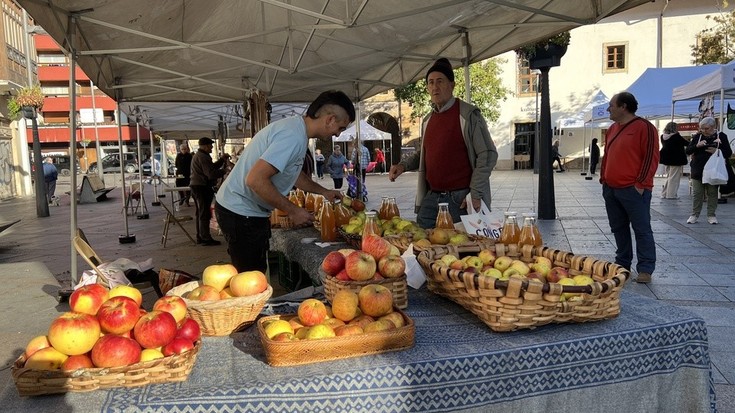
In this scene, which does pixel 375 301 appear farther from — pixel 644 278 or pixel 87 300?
pixel 644 278

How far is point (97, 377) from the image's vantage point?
1425 millimetres

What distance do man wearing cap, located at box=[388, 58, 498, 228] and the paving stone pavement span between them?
6.17 feet

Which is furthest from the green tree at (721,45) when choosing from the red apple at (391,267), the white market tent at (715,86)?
the red apple at (391,267)

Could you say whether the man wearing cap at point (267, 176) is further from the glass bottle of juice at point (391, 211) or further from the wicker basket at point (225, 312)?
the glass bottle of juice at point (391, 211)

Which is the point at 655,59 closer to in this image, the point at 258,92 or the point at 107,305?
the point at 258,92

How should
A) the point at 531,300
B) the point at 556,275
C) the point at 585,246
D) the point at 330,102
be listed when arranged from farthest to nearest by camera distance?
the point at 585,246 < the point at 330,102 < the point at 556,275 < the point at 531,300

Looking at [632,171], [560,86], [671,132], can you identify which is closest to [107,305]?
[632,171]

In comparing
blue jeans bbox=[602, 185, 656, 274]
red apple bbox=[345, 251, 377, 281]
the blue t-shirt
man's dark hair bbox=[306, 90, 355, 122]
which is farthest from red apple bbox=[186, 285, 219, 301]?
blue jeans bbox=[602, 185, 656, 274]

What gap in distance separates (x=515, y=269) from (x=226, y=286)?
1.12 metres

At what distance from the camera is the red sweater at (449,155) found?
12.4ft

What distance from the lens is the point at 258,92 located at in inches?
287

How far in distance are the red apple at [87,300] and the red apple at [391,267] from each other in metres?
1.00

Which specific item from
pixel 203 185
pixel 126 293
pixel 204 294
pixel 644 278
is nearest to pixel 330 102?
pixel 204 294

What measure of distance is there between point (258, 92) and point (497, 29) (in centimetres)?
359
